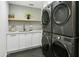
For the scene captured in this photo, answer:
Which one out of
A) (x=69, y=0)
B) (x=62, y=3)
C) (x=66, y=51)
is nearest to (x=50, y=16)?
(x=62, y=3)

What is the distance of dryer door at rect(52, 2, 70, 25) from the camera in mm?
1420

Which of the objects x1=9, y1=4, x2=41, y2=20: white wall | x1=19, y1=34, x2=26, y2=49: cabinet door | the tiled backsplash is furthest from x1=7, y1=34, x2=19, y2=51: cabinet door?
x1=9, y1=4, x2=41, y2=20: white wall

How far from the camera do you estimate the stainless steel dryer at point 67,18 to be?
51.6 inches

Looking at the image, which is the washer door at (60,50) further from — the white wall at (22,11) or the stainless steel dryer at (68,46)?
the white wall at (22,11)

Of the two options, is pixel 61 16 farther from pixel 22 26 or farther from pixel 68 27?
pixel 22 26

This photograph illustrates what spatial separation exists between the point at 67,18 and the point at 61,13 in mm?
223

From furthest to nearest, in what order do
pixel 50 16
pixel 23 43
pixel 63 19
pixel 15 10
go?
pixel 15 10
pixel 23 43
pixel 50 16
pixel 63 19

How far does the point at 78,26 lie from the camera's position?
1.35 metres

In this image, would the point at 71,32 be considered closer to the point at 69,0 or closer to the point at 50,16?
the point at 69,0

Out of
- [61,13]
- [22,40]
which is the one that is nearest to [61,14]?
[61,13]

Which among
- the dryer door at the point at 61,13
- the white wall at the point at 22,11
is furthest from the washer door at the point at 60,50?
the white wall at the point at 22,11

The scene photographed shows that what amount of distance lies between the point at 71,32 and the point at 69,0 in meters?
0.56

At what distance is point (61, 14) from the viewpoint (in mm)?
1574

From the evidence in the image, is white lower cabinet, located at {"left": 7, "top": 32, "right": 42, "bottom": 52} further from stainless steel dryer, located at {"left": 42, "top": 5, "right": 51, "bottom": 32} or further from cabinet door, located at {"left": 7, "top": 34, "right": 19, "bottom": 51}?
stainless steel dryer, located at {"left": 42, "top": 5, "right": 51, "bottom": 32}
